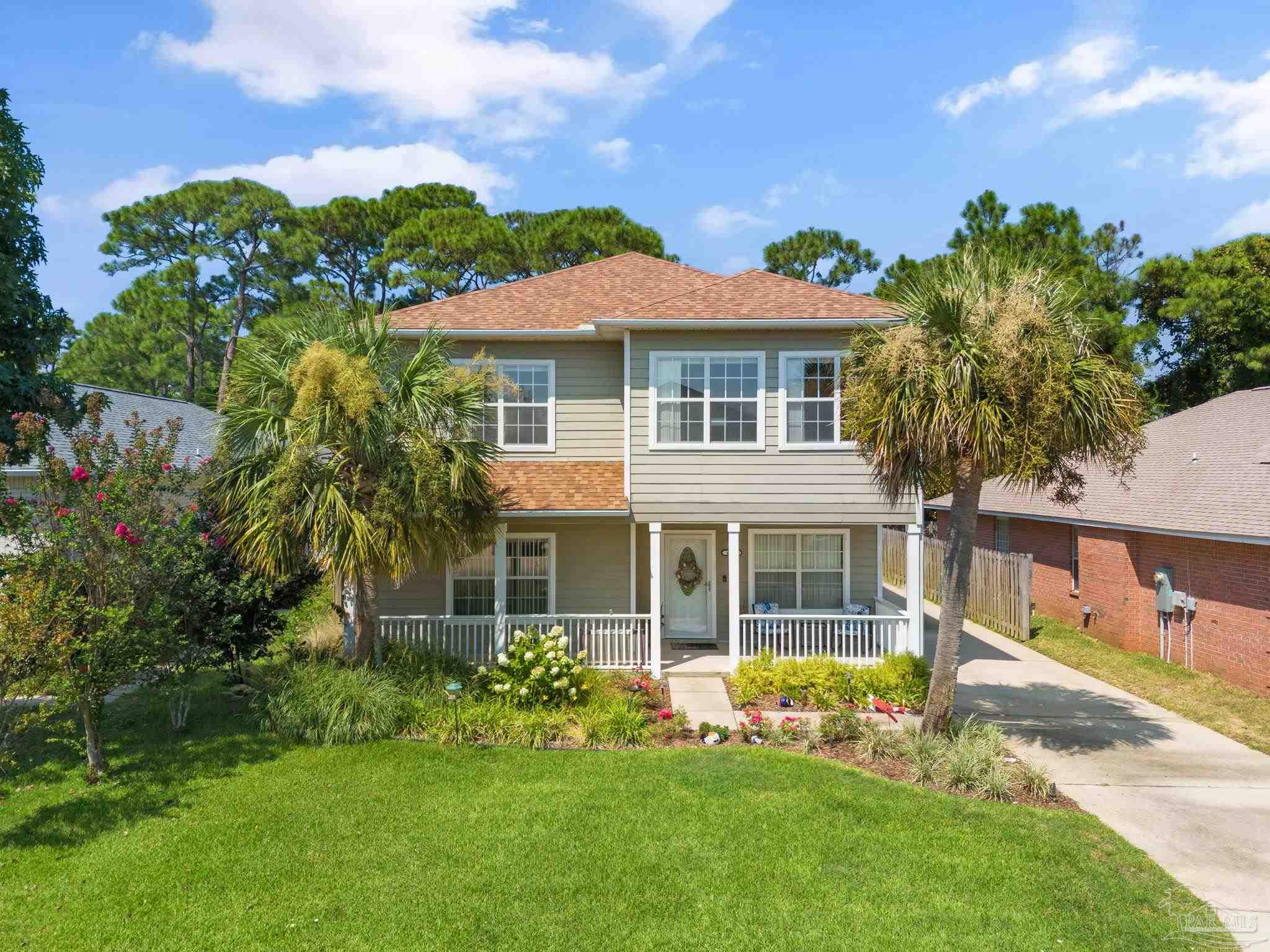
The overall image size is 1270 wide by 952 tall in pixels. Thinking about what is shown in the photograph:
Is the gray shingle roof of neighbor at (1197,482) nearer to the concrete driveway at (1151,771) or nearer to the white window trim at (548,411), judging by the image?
the concrete driveway at (1151,771)

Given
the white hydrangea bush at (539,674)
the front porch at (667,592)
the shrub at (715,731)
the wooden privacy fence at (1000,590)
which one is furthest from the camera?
the wooden privacy fence at (1000,590)

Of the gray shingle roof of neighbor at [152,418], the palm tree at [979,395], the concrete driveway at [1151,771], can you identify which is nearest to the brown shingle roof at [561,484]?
the palm tree at [979,395]

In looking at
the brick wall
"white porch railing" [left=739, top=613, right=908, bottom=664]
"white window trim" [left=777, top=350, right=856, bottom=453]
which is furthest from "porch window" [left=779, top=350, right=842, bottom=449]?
the brick wall

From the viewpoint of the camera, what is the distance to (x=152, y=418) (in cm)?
1969

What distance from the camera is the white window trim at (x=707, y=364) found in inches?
483

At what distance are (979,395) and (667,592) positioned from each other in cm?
771

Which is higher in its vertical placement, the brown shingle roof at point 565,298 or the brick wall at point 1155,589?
the brown shingle roof at point 565,298

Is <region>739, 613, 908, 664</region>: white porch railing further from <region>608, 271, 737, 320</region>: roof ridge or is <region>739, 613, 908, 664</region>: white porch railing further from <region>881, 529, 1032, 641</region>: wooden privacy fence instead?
<region>608, 271, 737, 320</region>: roof ridge

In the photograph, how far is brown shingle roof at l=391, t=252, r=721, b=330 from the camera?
526 inches

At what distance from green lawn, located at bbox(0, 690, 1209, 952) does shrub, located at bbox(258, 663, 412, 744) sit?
0.54 meters

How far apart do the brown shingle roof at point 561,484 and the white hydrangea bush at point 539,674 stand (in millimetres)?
2485

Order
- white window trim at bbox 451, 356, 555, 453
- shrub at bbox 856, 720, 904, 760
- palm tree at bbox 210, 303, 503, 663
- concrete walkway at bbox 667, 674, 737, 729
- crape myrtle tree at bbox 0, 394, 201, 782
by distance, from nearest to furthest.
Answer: crape myrtle tree at bbox 0, 394, 201, 782 → shrub at bbox 856, 720, 904, 760 → palm tree at bbox 210, 303, 503, 663 → concrete walkway at bbox 667, 674, 737, 729 → white window trim at bbox 451, 356, 555, 453

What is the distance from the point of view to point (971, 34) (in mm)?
11828

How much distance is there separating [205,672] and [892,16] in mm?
15394
